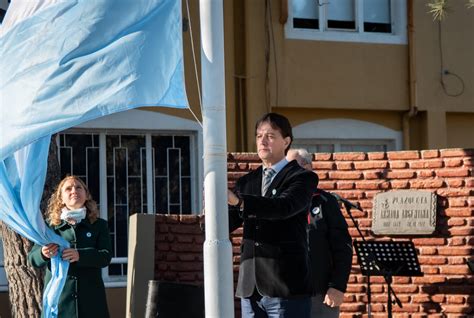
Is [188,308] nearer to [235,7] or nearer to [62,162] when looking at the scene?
[62,162]

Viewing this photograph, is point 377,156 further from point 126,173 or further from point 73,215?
point 126,173

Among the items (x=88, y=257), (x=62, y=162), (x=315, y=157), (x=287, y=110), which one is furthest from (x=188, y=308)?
(x=287, y=110)

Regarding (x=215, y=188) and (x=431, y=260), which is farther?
(x=431, y=260)

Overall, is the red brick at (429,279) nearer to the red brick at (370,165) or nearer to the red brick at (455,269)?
the red brick at (455,269)

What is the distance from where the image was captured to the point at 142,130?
1402 cm

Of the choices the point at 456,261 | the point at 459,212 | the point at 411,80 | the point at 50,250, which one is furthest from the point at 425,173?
the point at 411,80

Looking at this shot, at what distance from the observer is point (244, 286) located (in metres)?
5.80

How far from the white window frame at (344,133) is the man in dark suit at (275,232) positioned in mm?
8962

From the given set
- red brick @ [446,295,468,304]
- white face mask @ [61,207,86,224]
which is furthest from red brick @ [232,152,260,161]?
white face mask @ [61,207,86,224]

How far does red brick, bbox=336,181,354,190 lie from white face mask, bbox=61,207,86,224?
334 cm

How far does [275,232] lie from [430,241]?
4637 millimetres

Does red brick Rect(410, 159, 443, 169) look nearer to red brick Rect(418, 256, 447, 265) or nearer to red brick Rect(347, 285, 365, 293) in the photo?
red brick Rect(418, 256, 447, 265)

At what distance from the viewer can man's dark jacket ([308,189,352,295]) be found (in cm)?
699

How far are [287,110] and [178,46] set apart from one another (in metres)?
8.56
